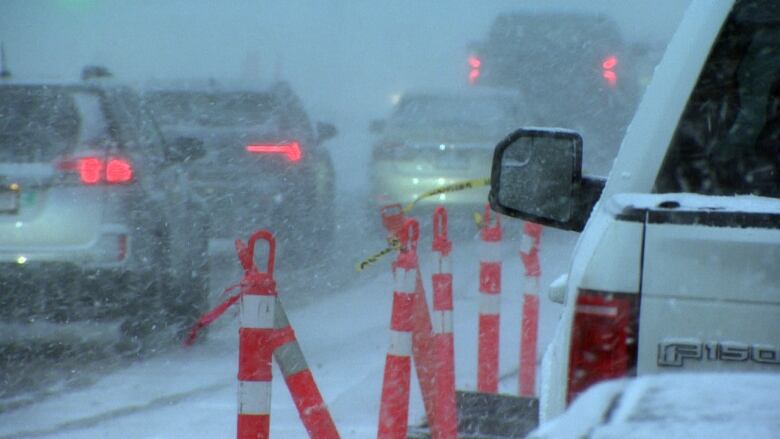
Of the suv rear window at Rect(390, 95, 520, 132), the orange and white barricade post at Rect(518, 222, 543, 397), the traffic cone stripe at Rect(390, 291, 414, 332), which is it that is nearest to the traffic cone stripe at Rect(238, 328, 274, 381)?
the traffic cone stripe at Rect(390, 291, 414, 332)

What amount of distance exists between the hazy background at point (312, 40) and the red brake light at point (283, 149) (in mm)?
19863

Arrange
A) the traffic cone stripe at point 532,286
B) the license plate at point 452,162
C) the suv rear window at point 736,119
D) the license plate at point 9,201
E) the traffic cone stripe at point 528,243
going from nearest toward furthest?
the suv rear window at point 736,119, the traffic cone stripe at point 532,286, the traffic cone stripe at point 528,243, the license plate at point 9,201, the license plate at point 452,162

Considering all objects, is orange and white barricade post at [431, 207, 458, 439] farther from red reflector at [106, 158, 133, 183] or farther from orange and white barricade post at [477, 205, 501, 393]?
red reflector at [106, 158, 133, 183]

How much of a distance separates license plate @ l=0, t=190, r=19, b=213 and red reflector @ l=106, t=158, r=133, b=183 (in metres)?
0.55

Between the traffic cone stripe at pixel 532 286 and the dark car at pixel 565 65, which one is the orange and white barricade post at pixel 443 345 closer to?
the traffic cone stripe at pixel 532 286

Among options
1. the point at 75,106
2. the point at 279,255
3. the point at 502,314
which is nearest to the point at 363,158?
the point at 279,255

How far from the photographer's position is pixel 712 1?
127 inches

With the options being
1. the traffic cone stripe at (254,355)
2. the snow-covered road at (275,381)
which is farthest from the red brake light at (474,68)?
the traffic cone stripe at (254,355)

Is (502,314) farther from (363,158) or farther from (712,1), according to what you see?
(363,158)

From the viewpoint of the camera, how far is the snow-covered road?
6.79 metres

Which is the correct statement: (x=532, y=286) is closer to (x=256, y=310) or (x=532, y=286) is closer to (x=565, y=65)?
(x=256, y=310)

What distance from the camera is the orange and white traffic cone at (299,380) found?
4781 millimetres

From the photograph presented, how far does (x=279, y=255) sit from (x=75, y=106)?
16.6 feet

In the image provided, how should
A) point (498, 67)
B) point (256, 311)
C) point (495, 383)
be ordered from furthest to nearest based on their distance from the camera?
1. point (498, 67)
2. point (495, 383)
3. point (256, 311)
